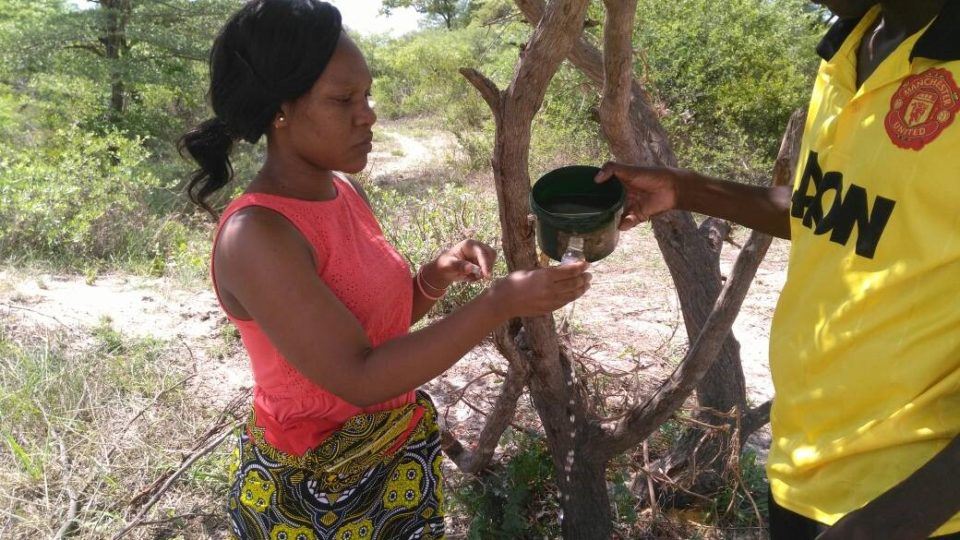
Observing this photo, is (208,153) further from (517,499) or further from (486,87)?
(517,499)

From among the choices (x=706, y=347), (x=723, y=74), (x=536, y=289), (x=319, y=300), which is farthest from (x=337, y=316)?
(x=723, y=74)

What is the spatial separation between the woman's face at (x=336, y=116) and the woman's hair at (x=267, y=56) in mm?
21

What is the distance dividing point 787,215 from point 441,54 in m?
14.4

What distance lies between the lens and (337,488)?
1476 millimetres

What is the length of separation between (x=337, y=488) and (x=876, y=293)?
3.38 ft

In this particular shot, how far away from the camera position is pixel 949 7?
1.04 metres

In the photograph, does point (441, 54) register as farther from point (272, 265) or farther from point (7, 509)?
point (272, 265)

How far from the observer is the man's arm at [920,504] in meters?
1.00

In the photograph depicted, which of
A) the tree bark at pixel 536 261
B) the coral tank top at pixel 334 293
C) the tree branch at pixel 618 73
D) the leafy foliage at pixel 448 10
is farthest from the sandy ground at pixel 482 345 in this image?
the leafy foliage at pixel 448 10

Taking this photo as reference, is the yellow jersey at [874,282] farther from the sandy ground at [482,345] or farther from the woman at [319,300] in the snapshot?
the sandy ground at [482,345]

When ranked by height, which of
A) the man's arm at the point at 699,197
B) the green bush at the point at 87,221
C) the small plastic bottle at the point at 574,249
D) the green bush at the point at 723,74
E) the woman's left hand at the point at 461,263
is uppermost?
the green bush at the point at 723,74

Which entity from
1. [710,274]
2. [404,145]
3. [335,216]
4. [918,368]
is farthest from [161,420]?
[404,145]

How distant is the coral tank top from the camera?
1.38 metres

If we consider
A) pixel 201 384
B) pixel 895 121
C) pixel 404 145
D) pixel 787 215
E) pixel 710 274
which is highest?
pixel 895 121
